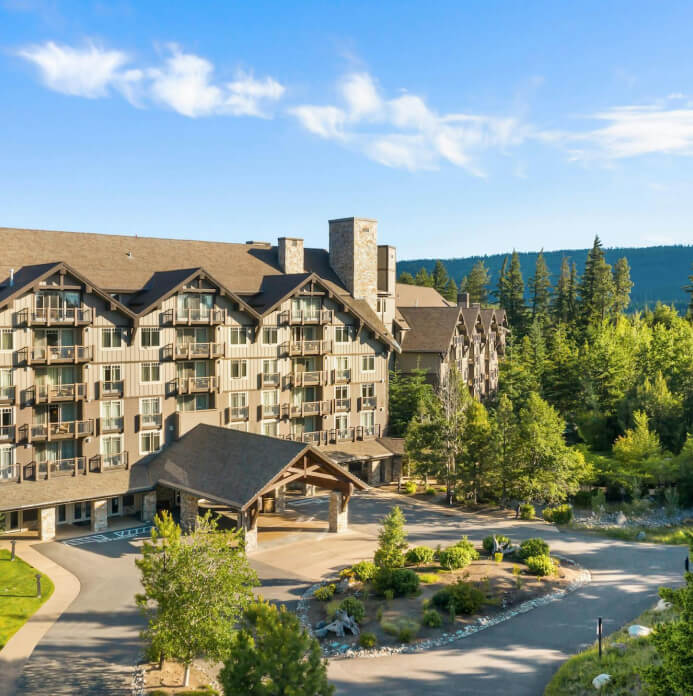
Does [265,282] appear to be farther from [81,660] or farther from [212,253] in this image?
[81,660]

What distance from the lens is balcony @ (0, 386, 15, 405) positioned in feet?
120

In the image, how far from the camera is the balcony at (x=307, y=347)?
4731cm

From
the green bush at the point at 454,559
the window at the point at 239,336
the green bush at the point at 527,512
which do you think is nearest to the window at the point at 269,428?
the window at the point at 239,336

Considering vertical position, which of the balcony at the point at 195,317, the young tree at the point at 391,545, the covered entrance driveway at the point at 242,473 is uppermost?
the balcony at the point at 195,317

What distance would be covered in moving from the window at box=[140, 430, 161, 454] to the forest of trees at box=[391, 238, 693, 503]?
52.1 ft

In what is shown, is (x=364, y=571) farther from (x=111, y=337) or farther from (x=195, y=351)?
(x=111, y=337)

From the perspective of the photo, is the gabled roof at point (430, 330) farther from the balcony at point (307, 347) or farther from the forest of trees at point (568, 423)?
the balcony at point (307, 347)

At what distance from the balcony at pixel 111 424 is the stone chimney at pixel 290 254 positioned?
17580mm

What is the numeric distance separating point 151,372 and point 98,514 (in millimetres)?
8474

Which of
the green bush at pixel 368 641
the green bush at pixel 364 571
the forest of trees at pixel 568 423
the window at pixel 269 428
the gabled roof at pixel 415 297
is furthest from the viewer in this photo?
the gabled roof at pixel 415 297

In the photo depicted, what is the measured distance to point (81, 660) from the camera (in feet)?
77.2

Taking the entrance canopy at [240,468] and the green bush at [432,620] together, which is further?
the entrance canopy at [240,468]

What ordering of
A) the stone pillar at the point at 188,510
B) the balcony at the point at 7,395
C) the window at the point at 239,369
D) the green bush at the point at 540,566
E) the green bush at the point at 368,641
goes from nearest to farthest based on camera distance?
1. the green bush at the point at 368,641
2. the green bush at the point at 540,566
3. the balcony at the point at 7,395
4. the stone pillar at the point at 188,510
5. the window at the point at 239,369

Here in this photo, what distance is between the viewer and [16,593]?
2950cm
